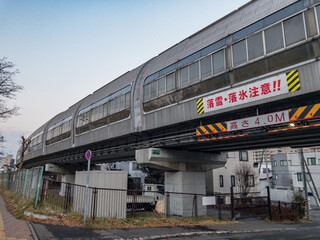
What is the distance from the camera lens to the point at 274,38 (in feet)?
32.4

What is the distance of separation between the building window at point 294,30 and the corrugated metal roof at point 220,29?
75 cm

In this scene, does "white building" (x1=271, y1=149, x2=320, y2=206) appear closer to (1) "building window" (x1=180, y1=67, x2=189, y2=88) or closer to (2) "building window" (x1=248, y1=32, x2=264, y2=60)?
(1) "building window" (x1=180, y1=67, x2=189, y2=88)

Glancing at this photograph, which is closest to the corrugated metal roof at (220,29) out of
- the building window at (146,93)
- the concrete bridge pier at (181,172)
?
the building window at (146,93)

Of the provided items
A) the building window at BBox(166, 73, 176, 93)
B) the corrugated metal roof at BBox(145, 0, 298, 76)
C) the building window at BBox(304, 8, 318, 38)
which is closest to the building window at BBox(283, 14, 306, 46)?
the building window at BBox(304, 8, 318, 38)

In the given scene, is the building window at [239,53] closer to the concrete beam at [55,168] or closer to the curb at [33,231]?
the curb at [33,231]

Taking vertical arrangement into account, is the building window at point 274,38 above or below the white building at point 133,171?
above

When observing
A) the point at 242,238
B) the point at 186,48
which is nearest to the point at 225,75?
the point at 186,48

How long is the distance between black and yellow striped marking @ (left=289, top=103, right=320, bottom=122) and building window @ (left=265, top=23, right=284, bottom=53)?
260 centimetres

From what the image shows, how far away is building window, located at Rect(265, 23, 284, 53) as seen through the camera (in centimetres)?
966

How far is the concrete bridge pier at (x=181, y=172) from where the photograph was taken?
50.5ft

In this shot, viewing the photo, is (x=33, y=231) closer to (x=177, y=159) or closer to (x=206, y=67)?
(x=177, y=159)

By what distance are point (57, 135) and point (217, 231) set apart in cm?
2550

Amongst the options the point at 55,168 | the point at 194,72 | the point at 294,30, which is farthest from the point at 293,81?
the point at 55,168

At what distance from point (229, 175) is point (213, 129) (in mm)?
25696
